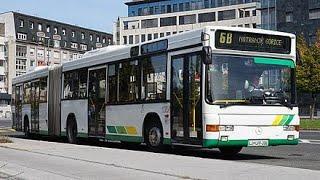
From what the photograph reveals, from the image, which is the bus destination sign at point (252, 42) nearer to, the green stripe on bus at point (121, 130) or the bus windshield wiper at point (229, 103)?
the bus windshield wiper at point (229, 103)

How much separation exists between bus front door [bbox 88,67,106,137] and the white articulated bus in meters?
0.54

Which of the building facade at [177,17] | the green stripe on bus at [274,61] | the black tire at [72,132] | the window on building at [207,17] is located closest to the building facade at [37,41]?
the building facade at [177,17]

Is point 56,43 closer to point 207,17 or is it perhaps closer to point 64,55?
point 64,55

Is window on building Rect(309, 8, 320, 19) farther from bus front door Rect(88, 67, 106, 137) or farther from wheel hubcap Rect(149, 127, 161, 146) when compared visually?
wheel hubcap Rect(149, 127, 161, 146)

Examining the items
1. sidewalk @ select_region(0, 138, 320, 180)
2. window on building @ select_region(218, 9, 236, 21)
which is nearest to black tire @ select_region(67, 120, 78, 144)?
sidewalk @ select_region(0, 138, 320, 180)

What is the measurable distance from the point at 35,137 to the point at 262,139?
1652cm

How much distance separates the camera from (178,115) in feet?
49.7

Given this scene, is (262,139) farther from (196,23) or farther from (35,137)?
(196,23)

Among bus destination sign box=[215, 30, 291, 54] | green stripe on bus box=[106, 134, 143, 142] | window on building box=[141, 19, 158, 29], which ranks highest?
window on building box=[141, 19, 158, 29]

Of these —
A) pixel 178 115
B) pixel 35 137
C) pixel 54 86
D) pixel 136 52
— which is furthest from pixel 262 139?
pixel 35 137

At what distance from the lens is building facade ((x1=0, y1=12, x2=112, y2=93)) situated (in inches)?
4301

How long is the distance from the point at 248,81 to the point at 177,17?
98.9 m

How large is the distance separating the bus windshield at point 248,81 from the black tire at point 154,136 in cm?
265

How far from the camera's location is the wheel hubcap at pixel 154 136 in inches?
635
